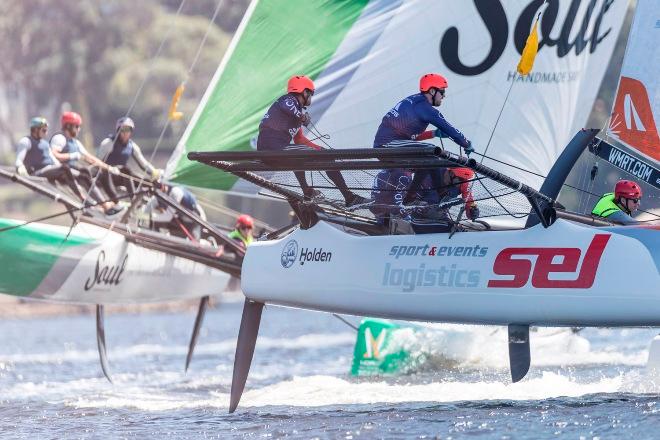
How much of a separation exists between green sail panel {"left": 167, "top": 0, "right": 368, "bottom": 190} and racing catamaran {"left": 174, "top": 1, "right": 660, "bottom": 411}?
17mm

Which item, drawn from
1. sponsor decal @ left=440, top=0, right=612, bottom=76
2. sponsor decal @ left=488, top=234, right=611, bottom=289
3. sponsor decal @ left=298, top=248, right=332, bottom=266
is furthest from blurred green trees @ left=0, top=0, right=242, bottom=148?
sponsor decal @ left=488, top=234, right=611, bottom=289

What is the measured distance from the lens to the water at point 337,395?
7453 millimetres

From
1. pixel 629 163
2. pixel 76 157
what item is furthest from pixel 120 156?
pixel 629 163

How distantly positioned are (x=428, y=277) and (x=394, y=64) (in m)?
3.04

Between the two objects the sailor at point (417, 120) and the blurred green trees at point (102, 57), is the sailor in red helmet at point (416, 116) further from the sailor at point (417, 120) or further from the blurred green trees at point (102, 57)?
the blurred green trees at point (102, 57)

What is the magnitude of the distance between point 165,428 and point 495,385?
2631mm

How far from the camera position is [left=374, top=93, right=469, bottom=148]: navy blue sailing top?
26.9 ft

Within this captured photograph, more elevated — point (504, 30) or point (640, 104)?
point (504, 30)

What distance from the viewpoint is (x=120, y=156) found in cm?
1229

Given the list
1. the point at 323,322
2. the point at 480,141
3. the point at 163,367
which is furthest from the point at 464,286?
the point at 323,322

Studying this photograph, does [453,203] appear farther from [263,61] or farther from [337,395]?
[263,61]

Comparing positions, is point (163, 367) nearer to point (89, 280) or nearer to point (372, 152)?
point (89, 280)

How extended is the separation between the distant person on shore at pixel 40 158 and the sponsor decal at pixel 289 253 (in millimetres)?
3438

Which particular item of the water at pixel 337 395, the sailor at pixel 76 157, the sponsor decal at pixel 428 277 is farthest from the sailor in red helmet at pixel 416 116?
the sailor at pixel 76 157
